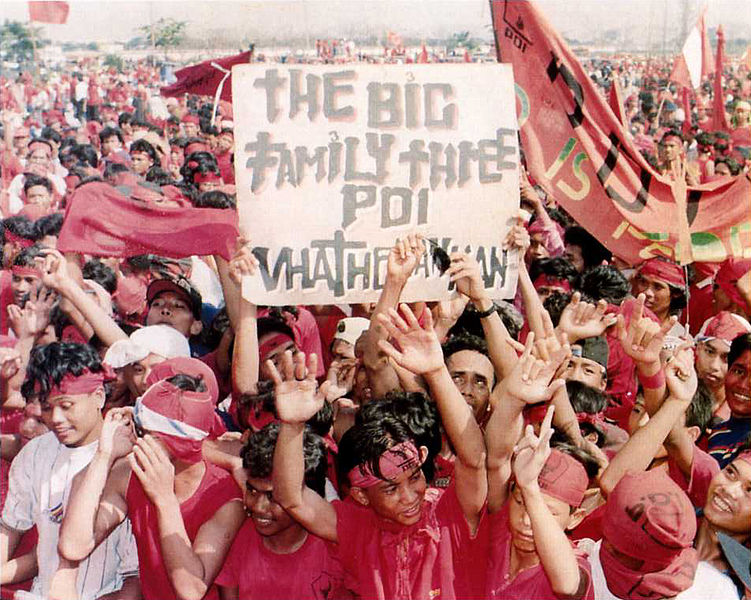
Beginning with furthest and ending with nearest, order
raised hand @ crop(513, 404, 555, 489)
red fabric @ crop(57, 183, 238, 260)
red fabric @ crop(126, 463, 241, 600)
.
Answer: red fabric @ crop(57, 183, 238, 260)
red fabric @ crop(126, 463, 241, 600)
raised hand @ crop(513, 404, 555, 489)

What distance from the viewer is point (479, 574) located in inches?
117

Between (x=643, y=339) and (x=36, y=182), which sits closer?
(x=643, y=339)

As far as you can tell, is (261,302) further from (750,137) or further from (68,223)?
(750,137)

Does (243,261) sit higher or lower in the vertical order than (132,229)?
higher

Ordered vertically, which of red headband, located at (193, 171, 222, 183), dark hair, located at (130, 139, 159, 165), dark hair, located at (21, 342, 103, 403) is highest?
dark hair, located at (21, 342, 103, 403)

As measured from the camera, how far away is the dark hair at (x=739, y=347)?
3.81 metres

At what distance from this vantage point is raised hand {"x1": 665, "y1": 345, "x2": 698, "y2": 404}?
3258mm

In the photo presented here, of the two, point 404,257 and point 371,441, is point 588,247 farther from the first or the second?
point 371,441

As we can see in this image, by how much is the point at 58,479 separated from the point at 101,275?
1.97 meters

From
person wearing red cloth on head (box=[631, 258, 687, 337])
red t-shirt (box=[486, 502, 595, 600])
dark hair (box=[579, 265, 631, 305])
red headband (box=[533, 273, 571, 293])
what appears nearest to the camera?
red t-shirt (box=[486, 502, 595, 600])

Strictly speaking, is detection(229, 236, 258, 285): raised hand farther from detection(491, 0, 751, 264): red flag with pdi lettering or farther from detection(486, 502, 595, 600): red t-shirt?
detection(491, 0, 751, 264): red flag with pdi lettering

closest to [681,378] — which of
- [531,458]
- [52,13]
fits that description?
[531,458]

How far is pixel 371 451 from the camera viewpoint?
9.54ft

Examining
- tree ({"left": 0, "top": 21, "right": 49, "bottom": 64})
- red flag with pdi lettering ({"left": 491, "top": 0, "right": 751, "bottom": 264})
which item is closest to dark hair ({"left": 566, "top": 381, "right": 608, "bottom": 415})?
red flag with pdi lettering ({"left": 491, "top": 0, "right": 751, "bottom": 264})
